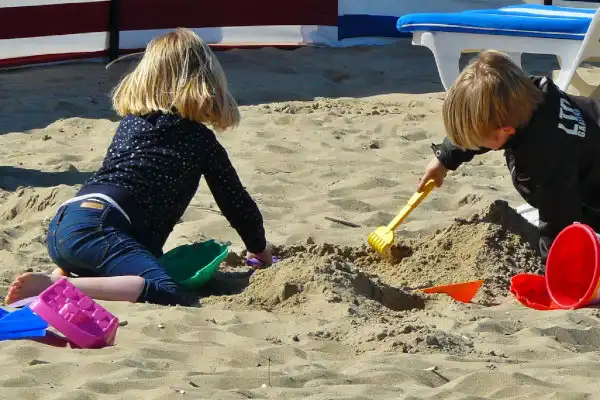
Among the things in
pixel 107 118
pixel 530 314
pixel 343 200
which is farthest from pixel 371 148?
pixel 530 314

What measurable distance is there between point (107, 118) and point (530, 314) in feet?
11.1

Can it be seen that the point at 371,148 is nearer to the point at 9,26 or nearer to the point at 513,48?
the point at 513,48

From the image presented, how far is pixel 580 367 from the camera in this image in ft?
8.98

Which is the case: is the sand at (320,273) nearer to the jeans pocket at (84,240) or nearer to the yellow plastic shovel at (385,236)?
the yellow plastic shovel at (385,236)

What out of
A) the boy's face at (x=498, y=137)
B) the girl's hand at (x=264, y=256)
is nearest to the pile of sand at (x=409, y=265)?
the girl's hand at (x=264, y=256)

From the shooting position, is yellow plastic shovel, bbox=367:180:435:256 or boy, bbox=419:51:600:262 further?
yellow plastic shovel, bbox=367:180:435:256

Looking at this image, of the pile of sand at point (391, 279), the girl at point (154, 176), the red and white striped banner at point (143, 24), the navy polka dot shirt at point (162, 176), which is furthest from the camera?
the red and white striped banner at point (143, 24)

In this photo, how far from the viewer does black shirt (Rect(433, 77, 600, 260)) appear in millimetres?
3559

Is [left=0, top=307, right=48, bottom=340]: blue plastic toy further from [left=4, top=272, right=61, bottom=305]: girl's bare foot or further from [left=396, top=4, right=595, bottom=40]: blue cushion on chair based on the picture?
[left=396, top=4, right=595, bottom=40]: blue cushion on chair

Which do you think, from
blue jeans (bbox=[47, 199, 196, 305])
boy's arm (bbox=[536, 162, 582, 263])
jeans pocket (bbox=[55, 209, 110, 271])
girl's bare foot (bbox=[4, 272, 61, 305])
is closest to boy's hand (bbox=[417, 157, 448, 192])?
boy's arm (bbox=[536, 162, 582, 263])

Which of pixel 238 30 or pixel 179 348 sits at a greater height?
pixel 179 348

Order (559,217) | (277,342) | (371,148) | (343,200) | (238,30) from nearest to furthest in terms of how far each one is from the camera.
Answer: (277,342) < (559,217) < (343,200) < (371,148) < (238,30)

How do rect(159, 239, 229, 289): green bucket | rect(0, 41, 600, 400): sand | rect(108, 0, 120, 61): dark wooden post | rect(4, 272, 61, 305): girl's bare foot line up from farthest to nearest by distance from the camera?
rect(108, 0, 120, 61): dark wooden post
rect(159, 239, 229, 289): green bucket
rect(4, 272, 61, 305): girl's bare foot
rect(0, 41, 600, 400): sand

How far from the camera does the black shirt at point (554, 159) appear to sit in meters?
3.56
